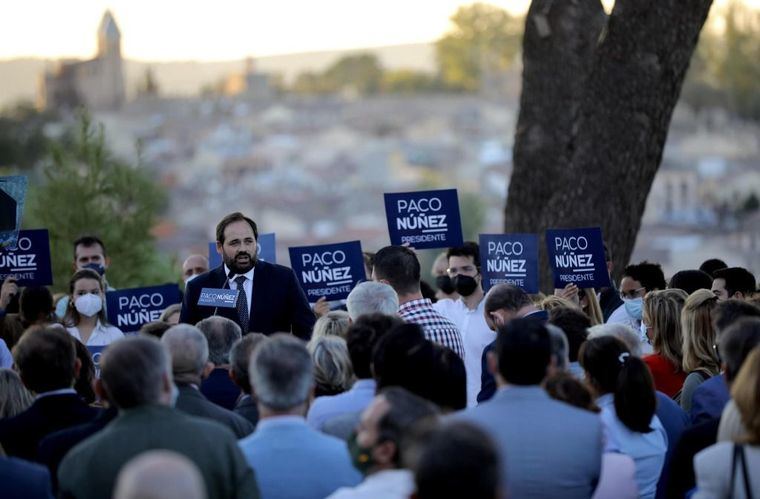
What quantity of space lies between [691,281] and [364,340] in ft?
14.0

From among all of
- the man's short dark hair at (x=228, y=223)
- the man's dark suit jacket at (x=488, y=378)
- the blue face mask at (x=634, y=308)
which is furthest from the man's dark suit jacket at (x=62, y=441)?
the blue face mask at (x=634, y=308)

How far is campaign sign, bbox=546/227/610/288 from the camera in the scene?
396 inches

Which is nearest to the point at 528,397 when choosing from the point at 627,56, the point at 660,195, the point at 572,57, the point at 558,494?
the point at 558,494

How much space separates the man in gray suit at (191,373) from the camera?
18.7 ft

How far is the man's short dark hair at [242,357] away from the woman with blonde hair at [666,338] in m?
2.29

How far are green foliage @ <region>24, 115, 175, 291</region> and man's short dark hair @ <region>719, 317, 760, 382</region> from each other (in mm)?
18036

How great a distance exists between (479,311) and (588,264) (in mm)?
1599

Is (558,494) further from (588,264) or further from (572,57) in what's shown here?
(572,57)

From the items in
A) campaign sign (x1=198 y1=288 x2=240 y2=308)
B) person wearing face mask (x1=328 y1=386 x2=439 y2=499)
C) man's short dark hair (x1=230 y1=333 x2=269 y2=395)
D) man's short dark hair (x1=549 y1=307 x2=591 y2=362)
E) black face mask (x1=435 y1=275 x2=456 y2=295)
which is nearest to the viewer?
person wearing face mask (x1=328 y1=386 x2=439 y2=499)

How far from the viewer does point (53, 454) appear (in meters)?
5.28

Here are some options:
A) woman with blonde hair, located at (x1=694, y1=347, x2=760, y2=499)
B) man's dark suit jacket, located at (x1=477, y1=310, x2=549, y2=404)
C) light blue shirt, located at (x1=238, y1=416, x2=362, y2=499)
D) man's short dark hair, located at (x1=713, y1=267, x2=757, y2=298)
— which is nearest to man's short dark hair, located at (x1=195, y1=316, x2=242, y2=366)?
man's dark suit jacket, located at (x1=477, y1=310, x2=549, y2=404)

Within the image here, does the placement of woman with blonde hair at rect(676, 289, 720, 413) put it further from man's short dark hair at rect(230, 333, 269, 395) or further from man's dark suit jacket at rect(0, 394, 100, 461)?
man's dark suit jacket at rect(0, 394, 100, 461)

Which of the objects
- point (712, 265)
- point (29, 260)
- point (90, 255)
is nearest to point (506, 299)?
point (712, 265)

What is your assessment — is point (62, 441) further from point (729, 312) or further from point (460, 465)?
point (729, 312)
